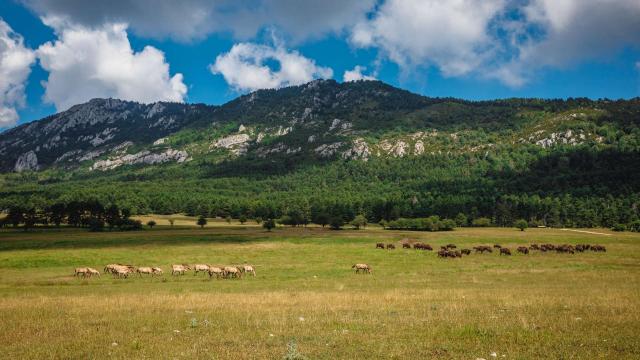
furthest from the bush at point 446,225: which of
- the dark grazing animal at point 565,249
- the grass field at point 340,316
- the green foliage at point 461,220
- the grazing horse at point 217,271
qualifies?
the grazing horse at point 217,271

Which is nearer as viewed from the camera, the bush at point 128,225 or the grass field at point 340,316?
the grass field at point 340,316

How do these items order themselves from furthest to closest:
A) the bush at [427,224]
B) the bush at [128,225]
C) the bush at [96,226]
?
the bush at [427,224] → the bush at [128,225] → the bush at [96,226]

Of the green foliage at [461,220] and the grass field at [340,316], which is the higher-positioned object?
the green foliage at [461,220]

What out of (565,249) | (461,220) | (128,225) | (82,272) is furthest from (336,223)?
(82,272)

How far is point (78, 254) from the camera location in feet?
206

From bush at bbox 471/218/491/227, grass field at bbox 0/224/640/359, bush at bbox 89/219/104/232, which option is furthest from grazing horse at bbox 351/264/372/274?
bush at bbox 471/218/491/227

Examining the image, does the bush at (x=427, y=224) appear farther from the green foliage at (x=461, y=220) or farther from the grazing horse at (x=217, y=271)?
the grazing horse at (x=217, y=271)

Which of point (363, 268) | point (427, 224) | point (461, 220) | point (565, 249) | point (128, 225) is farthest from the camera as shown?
point (461, 220)

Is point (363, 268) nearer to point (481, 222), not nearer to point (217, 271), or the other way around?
point (217, 271)

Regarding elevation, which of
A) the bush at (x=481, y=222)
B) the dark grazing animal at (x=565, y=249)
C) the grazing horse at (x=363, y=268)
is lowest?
the grazing horse at (x=363, y=268)

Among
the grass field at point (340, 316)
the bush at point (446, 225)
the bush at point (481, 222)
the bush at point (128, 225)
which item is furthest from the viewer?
the bush at point (481, 222)

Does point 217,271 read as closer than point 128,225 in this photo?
Yes

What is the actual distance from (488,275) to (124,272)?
128ft

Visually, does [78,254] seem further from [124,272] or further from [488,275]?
[488,275]
